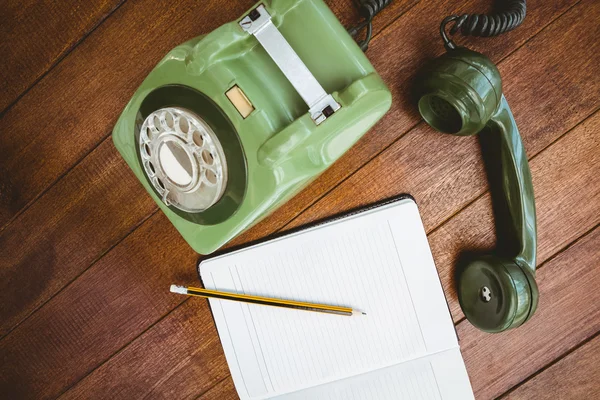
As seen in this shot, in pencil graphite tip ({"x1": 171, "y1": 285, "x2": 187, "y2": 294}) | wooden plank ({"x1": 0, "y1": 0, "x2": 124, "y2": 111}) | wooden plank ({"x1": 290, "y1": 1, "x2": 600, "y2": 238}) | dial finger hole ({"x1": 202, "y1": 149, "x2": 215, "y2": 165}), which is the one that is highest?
wooden plank ({"x1": 0, "y1": 0, "x2": 124, "y2": 111})

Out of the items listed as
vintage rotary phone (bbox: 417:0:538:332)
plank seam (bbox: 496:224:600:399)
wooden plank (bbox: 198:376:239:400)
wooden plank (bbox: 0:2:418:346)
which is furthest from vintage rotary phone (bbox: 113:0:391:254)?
plank seam (bbox: 496:224:600:399)

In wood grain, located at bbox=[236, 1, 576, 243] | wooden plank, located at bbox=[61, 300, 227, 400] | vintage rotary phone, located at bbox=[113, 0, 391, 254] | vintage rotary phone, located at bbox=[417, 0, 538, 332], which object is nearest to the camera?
vintage rotary phone, located at bbox=[113, 0, 391, 254]

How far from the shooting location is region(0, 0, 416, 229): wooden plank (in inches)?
33.3

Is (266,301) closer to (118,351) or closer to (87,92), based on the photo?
(118,351)

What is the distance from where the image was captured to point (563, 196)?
0.85 meters

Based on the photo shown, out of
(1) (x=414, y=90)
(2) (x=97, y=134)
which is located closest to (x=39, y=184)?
(2) (x=97, y=134)

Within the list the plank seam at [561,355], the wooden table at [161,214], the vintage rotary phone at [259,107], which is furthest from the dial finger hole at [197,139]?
the plank seam at [561,355]

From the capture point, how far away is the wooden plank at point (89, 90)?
0.85 meters

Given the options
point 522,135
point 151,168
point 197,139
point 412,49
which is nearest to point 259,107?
point 197,139

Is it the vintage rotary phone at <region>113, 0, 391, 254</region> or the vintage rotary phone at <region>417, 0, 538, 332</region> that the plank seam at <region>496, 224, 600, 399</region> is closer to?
the vintage rotary phone at <region>417, 0, 538, 332</region>

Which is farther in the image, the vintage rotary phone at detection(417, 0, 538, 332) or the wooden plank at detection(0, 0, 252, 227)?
the wooden plank at detection(0, 0, 252, 227)

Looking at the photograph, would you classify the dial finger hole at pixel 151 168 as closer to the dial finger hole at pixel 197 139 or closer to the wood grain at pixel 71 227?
the dial finger hole at pixel 197 139

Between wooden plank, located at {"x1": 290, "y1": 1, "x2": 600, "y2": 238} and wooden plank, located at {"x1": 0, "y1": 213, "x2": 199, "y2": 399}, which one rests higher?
wooden plank, located at {"x1": 0, "y1": 213, "x2": 199, "y2": 399}

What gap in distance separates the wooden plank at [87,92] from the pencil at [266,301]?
0.32m
